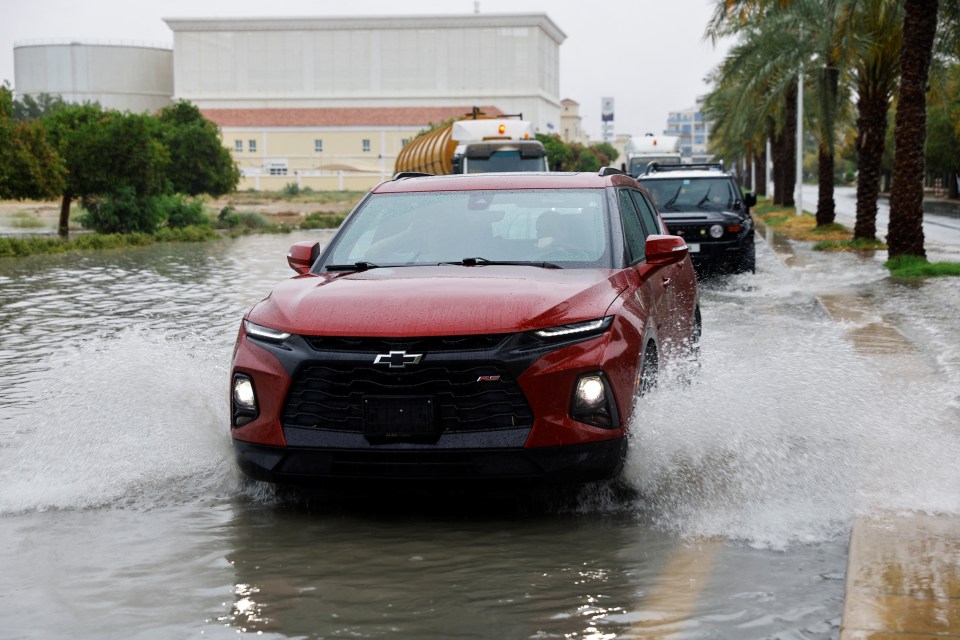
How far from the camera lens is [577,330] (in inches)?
221

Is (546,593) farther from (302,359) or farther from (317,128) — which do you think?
(317,128)

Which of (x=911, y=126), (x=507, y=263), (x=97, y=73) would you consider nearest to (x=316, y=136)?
(x=97, y=73)

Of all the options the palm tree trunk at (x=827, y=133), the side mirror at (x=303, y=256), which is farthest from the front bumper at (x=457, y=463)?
the palm tree trunk at (x=827, y=133)

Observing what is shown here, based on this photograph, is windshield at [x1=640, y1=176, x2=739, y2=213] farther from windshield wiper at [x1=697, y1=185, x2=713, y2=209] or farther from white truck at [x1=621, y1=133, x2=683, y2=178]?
white truck at [x1=621, y1=133, x2=683, y2=178]

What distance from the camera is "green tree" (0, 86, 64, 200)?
1227 inches

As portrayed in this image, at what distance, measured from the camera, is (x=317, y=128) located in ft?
382

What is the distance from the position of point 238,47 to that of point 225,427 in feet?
399

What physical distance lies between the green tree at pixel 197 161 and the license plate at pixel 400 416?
50.2 m

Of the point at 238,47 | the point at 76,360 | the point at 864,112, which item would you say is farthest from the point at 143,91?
the point at 76,360

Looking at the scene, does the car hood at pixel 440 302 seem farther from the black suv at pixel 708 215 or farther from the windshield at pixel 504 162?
the windshield at pixel 504 162

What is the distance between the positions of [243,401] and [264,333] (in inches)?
13.0

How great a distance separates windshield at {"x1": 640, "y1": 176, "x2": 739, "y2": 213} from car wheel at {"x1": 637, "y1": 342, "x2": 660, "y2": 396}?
1385 cm

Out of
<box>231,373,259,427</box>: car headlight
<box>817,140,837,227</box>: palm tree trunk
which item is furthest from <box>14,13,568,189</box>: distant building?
<box>231,373,259,427</box>: car headlight

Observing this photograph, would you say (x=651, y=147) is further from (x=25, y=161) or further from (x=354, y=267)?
(x=354, y=267)
